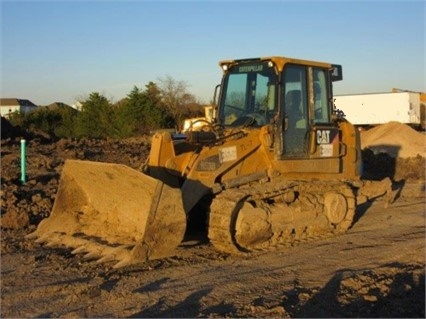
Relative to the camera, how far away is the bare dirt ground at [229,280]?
19.8ft

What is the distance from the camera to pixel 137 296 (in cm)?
641

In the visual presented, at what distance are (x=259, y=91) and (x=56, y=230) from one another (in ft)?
12.8

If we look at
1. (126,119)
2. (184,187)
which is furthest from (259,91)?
(126,119)

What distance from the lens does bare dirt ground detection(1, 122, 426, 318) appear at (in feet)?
19.8

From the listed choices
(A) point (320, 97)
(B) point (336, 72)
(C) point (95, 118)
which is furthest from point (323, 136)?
(C) point (95, 118)

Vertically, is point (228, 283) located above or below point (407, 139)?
below

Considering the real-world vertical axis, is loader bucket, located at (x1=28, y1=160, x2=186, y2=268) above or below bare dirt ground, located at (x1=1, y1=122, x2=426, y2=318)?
above

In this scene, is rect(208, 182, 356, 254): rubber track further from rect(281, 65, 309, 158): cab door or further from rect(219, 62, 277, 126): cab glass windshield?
rect(219, 62, 277, 126): cab glass windshield

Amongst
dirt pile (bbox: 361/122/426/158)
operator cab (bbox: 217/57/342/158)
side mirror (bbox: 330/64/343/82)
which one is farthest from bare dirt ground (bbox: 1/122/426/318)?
dirt pile (bbox: 361/122/426/158)

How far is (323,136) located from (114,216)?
3.80 meters

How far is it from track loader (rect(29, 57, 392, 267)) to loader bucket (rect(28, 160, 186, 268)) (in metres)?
0.02

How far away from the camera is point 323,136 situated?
10094 mm

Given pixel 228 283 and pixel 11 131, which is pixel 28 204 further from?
pixel 11 131

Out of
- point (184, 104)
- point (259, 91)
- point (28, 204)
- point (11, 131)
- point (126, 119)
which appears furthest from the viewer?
point (184, 104)
